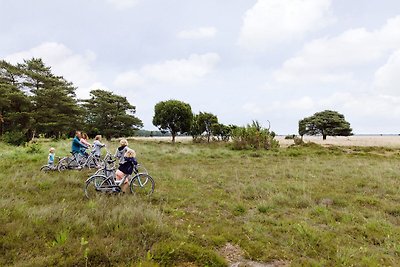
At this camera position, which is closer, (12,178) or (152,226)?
(152,226)

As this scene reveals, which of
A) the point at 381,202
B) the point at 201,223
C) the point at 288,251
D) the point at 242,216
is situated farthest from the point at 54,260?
the point at 381,202

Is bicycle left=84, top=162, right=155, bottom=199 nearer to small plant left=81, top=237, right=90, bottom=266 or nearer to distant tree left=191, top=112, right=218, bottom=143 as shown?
small plant left=81, top=237, right=90, bottom=266

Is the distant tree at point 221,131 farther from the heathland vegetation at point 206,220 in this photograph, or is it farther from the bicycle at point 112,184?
the bicycle at point 112,184

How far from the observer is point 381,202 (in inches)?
372

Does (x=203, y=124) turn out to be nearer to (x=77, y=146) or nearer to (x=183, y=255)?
(x=77, y=146)

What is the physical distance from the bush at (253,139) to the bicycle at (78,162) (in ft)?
67.4

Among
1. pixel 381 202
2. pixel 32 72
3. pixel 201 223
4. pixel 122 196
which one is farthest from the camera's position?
pixel 32 72

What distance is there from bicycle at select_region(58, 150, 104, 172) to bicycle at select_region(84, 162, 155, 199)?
3934 mm

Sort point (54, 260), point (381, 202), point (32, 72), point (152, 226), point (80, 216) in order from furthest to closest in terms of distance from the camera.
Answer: point (32, 72) < point (381, 202) < point (80, 216) < point (152, 226) < point (54, 260)

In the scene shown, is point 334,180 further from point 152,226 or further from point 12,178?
point 12,178

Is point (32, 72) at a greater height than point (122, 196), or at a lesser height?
greater

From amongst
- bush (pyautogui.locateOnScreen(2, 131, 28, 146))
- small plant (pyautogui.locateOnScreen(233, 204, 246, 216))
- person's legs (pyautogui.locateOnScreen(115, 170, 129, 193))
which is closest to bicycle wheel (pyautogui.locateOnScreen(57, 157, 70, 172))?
person's legs (pyautogui.locateOnScreen(115, 170, 129, 193))

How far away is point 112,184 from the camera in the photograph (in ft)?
30.2

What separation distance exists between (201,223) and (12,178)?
26.8ft
